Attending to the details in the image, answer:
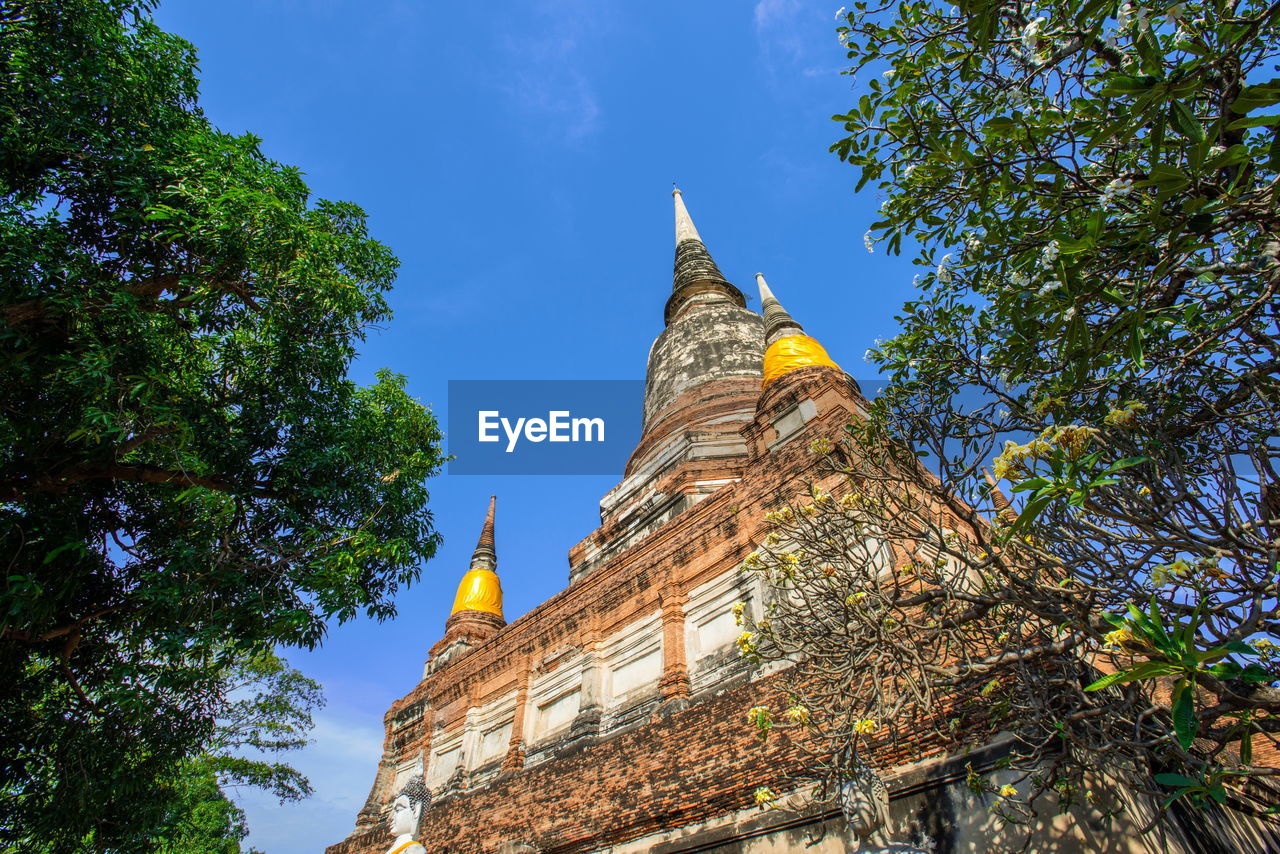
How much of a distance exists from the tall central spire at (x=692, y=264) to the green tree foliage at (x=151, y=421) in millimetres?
13429

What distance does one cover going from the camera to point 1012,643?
455cm

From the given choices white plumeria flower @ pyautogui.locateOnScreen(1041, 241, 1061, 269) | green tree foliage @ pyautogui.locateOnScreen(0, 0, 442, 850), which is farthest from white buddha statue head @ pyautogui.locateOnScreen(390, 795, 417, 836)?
white plumeria flower @ pyautogui.locateOnScreen(1041, 241, 1061, 269)

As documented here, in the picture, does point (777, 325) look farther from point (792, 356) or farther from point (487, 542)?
point (487, 542)

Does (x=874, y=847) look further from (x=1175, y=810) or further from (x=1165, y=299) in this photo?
(x=1165, y=299)

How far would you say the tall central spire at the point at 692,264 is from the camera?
2050 centimetres

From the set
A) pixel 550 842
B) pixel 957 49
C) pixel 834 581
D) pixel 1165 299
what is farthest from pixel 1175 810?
pixel 550 842

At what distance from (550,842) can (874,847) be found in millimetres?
4604

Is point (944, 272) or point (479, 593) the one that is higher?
point (479, 593)

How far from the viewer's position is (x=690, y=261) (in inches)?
857

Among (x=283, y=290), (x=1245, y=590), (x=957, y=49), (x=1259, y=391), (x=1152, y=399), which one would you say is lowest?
(x=1245, y=590)

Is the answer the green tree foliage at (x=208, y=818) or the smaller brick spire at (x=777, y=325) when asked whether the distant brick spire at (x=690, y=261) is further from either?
the green tree foliage at (x=208, y=818)

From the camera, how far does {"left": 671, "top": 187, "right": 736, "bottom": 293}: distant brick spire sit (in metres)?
20.6

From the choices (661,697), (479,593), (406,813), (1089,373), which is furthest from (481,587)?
(1089,373)

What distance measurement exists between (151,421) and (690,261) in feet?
57.4
